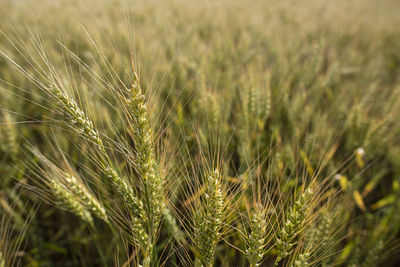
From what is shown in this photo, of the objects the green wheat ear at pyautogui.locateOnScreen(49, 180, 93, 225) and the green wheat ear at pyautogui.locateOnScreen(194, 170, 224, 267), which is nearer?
the green wheat ear at pyautogui.locateOnScreen(194, 170, 224, 267)

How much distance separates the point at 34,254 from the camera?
1262mm

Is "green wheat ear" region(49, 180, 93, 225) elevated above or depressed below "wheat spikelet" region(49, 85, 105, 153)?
below

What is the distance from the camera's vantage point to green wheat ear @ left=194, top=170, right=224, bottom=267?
0.68 metres

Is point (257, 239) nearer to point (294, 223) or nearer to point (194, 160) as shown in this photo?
point (294, 223)

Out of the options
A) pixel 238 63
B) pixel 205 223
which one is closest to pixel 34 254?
pixel 205 223

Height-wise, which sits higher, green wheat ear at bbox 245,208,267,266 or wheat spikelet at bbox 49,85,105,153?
wheat spikelet at bbox 49,85,105,153

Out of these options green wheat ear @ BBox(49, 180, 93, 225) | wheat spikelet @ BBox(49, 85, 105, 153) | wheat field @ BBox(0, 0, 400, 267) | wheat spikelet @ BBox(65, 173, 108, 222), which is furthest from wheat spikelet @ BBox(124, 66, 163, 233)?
green wheat ear @ BBox(49, 180, 93, 225)

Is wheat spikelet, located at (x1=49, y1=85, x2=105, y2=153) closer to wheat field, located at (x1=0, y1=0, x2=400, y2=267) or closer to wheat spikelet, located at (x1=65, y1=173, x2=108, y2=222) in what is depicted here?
wheat field, located at (x1=0, y1=0, x2=400, y2=267)

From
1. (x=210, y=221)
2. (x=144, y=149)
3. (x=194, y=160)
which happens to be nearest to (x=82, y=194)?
(x=144, y=149)

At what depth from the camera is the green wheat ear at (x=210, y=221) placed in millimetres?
680

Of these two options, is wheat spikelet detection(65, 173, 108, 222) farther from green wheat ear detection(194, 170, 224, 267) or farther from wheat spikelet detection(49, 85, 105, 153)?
green wheat ear detection(194, 170, 224, 267)

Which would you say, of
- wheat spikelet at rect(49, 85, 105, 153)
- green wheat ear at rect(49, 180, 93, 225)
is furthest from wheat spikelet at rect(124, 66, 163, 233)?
green wheat ear at rect(49, 180, 93, 225)

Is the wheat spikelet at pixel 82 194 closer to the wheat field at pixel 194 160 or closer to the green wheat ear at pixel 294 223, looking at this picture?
the wheat field at pixel 194 160

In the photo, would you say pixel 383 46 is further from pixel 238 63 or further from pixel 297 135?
pixel 297 135
